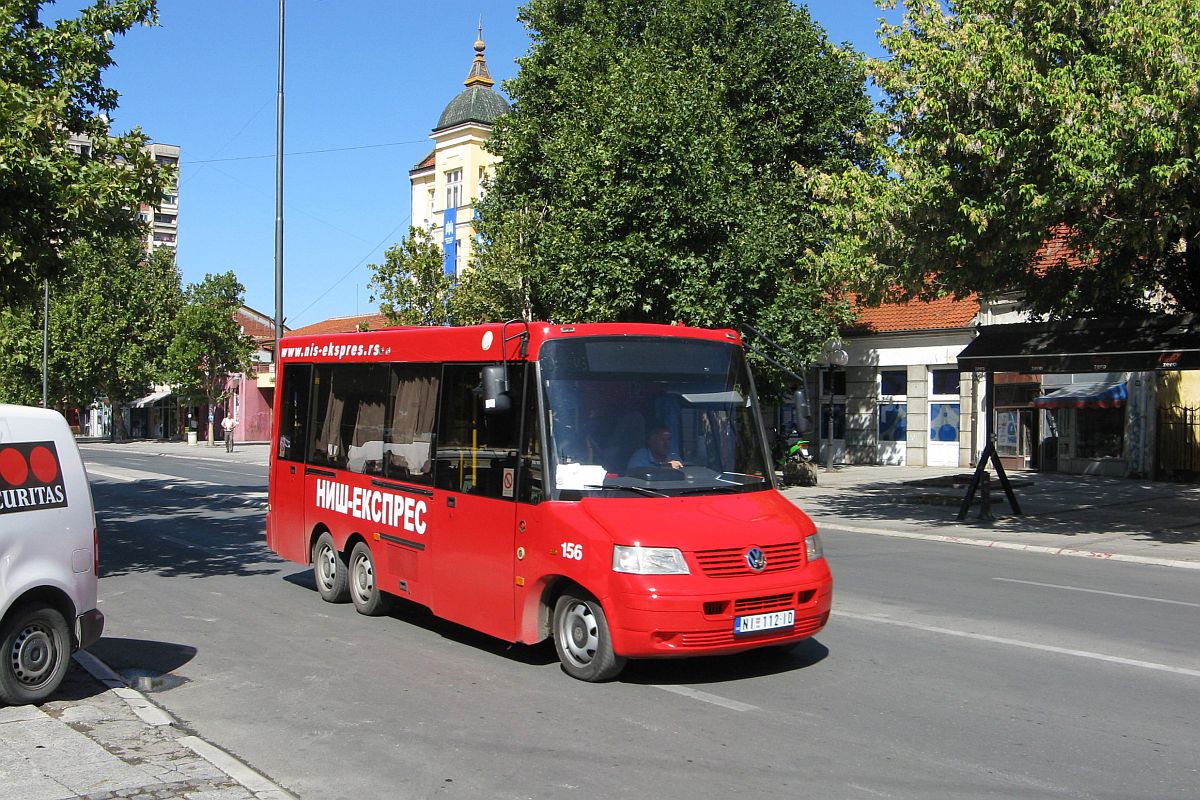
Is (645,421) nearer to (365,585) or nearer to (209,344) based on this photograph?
(365,585)

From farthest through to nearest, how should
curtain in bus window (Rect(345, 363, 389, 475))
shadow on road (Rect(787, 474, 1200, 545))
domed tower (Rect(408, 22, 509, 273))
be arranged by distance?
domed tower (Rect(408, 22, 509, 273))
shadow on road (Rect(787, 474, 1200, 545))
curtain in bus window (Rect(345, 363, 389, 475))

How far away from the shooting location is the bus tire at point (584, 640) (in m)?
7.18

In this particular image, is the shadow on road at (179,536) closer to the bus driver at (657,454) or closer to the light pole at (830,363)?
the bus driver at (657,454)

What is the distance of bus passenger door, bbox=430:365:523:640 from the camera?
26.1 ft

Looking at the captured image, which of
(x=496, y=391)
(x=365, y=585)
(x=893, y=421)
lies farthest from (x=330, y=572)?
(x=893, y=421)

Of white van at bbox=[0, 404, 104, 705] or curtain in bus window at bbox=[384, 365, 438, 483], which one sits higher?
curtain in bus window at bbox=[384, 365, 438, 483]

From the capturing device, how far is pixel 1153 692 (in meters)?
7.11

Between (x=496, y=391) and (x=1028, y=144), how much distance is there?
10419mm

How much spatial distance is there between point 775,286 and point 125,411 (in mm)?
66022

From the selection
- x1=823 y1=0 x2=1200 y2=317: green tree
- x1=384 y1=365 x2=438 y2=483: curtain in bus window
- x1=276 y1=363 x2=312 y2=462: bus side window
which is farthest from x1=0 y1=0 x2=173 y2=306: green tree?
x1=823 y1=0 x2=1200 y2=317: green tree

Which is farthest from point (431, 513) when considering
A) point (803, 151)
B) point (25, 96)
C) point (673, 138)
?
point (803, 151)

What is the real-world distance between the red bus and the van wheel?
9.35 ft

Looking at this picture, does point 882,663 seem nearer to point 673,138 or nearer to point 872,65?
point 872,65

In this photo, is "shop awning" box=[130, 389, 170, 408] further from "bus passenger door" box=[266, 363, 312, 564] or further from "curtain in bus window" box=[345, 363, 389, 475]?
"curtain in bus window" box=[345, 363, 389, 475]
